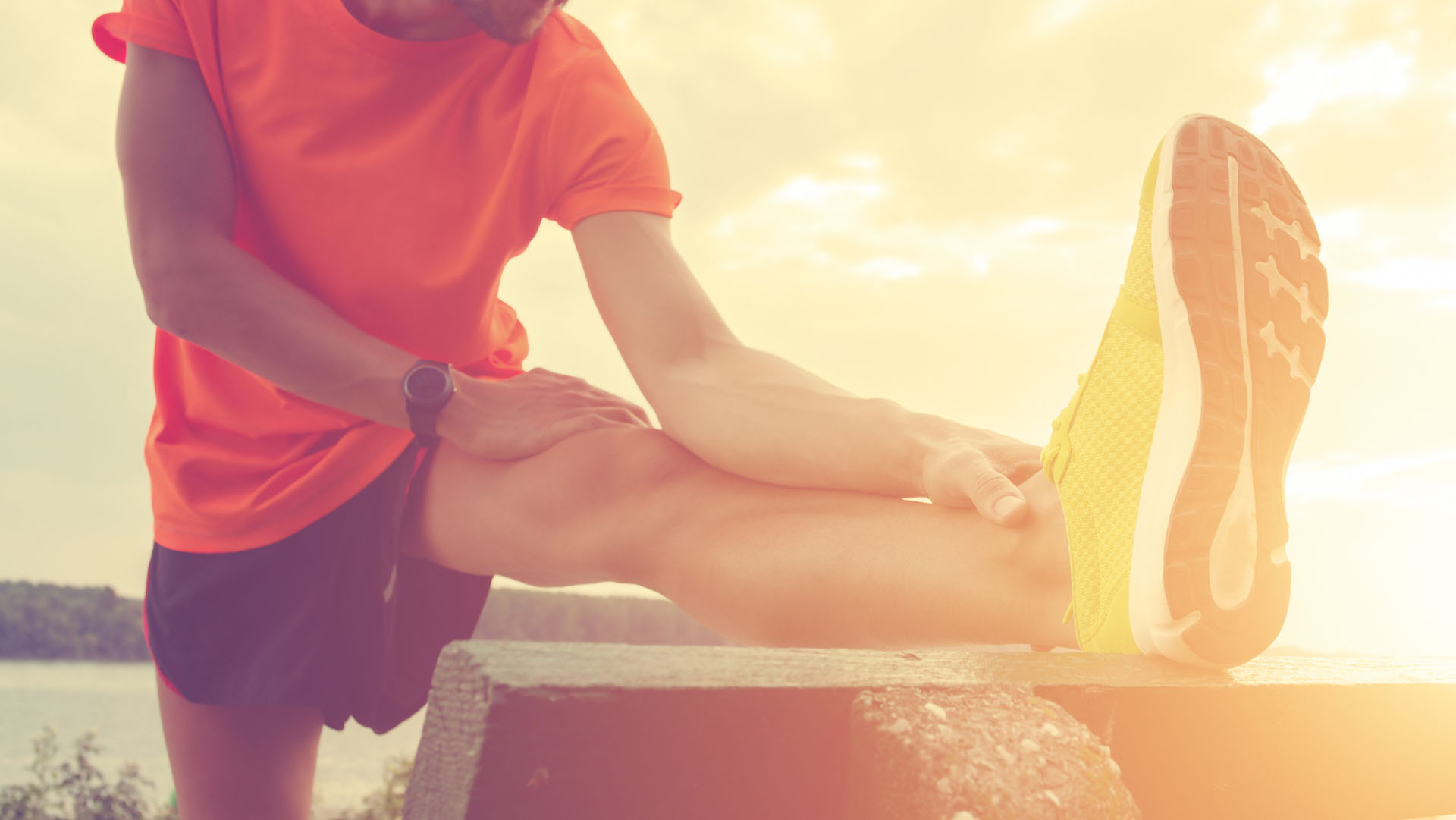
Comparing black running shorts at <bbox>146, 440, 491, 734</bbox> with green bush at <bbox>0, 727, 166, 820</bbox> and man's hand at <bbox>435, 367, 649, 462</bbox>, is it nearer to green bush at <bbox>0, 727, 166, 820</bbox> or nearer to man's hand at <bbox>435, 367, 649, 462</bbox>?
man's hand at <bbox>435, 367, 649, 462</bbox>

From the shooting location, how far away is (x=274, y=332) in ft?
5.08

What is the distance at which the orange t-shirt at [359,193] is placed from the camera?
1.69 meters

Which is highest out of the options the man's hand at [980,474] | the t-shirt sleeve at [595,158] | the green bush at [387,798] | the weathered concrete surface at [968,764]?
the t-shirt sleeve at [595,158]

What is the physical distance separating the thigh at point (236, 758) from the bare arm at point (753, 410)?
3.04 feet

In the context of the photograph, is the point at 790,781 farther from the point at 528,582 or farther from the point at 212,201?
the point at 212,201

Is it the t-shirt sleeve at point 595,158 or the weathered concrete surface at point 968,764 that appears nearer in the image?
the weathered concrete surface at point 968,764

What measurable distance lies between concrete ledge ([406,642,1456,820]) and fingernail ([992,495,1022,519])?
0.59 ft

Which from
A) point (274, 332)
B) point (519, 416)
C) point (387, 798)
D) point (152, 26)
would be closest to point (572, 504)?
point (519, 416)

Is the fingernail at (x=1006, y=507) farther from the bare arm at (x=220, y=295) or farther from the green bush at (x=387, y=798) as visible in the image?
the green bush at (x=387, y=798)

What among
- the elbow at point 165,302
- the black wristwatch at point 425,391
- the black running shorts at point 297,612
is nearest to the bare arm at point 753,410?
the black wristwatch at point 425,391

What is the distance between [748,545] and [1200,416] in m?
0.60

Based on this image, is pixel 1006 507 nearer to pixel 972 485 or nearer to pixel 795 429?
pixel 972 485

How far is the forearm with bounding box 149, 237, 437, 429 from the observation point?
1.55 m

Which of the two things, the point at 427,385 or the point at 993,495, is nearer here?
the point at 993,495
